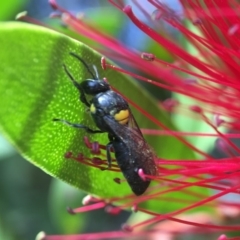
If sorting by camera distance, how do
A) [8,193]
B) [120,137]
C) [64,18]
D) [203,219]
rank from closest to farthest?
[120,137] < [64,18] < [203,219] < [8,193]

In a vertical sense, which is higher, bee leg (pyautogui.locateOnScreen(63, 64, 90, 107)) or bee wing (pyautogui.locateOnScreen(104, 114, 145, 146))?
bee leg (pyautogui.locateOnScreen(63, 64, 90, 107))

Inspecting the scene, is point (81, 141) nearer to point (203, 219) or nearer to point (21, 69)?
point (21, 69)

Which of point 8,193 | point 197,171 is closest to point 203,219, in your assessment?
point 197,171

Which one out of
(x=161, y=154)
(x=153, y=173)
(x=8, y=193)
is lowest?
(x=8, y=193)

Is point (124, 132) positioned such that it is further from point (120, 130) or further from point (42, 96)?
point (42, 96)
